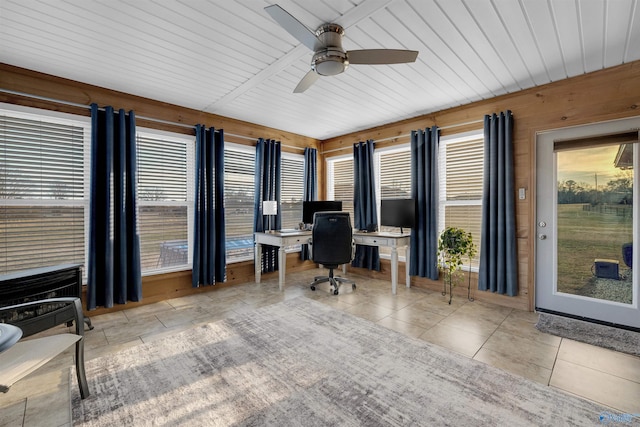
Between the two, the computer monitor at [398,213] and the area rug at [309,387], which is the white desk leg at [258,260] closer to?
the area rug at [309,387]

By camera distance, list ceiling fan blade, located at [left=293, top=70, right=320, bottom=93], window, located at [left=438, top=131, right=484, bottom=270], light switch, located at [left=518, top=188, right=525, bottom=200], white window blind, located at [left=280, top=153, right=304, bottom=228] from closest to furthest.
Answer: ceiling fan blade, located at [left=293, top=70, right=320, bottom=93]
light switch, located at [left=518, top=188, right=525, bottom=200]
window, located at [left=438, top=131, right=484, bottom=270]
white window blind, located at [left=280, top=153, right=304, bottom=228]

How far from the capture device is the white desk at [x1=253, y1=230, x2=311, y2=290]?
409 cm

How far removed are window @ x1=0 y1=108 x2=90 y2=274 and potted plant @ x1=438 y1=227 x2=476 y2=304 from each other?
13.7 feet

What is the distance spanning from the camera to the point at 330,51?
198 centimetres

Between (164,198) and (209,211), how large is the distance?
569 millimetres

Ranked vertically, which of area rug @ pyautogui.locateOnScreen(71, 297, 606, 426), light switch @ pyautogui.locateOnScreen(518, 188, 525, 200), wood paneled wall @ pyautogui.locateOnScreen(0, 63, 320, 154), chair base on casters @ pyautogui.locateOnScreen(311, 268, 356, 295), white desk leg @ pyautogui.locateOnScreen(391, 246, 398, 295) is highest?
wood paneled wall @ pyautogui.locateOnScreen(0, 63, 320, 154)

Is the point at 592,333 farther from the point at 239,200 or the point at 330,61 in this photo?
the point at 239,200

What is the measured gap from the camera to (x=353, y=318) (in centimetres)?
306

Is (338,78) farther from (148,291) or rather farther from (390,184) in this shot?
(148,291)

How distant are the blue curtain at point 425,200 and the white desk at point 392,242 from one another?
0.37 ft

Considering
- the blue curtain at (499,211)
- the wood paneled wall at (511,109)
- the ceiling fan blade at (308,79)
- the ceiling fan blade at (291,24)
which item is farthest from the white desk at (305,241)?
the ceiling fan blade at (291,24)

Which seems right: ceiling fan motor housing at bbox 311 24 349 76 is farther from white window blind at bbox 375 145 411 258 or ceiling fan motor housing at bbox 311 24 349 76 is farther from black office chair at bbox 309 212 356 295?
white window blind at bbox 375 145 411 258

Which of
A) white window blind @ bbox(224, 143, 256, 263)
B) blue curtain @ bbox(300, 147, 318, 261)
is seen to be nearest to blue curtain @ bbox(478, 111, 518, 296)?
blue curtain @ bbox(300, 147, 318, 261)

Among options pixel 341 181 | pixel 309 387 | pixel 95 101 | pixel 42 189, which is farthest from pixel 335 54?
pixel 341 181
